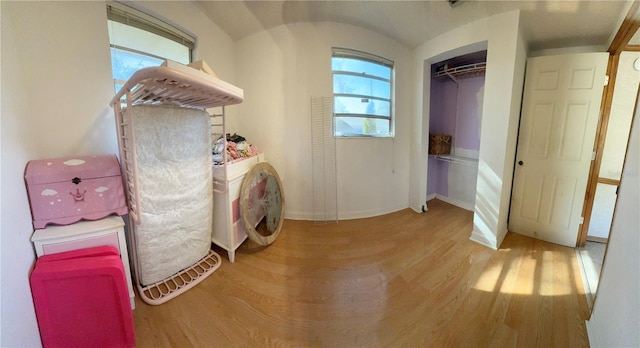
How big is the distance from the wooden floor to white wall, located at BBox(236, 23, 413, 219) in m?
0.75

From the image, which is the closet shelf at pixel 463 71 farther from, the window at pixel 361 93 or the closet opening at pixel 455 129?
the window at pixel 361 93

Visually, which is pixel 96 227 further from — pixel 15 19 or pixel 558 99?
pixel 558 99

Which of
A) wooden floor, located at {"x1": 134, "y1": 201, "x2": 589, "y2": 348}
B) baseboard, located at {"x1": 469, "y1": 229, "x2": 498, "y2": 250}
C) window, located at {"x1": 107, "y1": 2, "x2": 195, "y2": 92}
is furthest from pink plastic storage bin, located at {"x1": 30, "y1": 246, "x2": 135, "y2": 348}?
baseboard, located at {"x1": 469, "y1": 229, "x2": 498, "y2": 250}

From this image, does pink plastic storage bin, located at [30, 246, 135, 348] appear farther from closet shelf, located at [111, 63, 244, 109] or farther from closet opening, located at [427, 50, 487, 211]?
closet opening, located at [427, 50, 487, 211]

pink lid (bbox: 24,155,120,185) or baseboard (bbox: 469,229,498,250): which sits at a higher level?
pink lid (bbox: 24,155,120,185)

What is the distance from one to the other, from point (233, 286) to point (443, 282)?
156 centimetres

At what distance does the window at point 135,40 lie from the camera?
60.5 inches

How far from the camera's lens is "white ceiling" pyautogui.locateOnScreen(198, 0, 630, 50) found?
1.74 metres

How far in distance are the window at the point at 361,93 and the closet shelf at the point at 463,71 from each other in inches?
31.7

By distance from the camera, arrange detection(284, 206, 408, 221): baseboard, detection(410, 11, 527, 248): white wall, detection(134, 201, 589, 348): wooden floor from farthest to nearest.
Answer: detection(284, 206, 408, 221): baseboard
detection(410, 11, 527, 248): white wall
detection(134, 201, 589, 348): wooden floor

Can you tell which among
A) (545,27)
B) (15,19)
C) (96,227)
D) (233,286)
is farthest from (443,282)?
(15,19)

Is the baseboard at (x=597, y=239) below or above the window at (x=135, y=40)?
below

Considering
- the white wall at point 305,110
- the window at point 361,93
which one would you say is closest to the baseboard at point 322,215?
the white wall at point 305,110

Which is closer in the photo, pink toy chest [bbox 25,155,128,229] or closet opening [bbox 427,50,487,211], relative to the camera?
pink toy chest [bbox 25,155,128,229]
